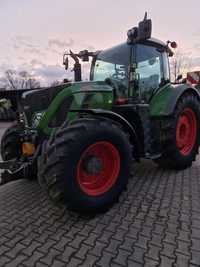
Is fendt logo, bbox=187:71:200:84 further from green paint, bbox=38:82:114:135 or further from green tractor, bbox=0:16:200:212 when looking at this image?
green paint, bbox=38:82:114:135

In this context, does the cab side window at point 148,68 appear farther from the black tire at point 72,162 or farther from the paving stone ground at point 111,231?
the paving stone ground at point 111,231

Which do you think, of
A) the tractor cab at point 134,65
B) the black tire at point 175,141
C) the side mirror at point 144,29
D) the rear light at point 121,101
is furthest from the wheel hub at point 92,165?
the side mirror at point 144,29

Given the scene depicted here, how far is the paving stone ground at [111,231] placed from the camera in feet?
7.98

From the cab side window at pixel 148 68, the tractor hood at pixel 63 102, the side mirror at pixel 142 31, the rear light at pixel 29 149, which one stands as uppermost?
the side mirror at pixel 142 31

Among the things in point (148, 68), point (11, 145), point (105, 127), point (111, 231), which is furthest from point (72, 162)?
point (148, 68)

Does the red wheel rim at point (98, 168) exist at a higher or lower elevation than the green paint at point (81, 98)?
lower

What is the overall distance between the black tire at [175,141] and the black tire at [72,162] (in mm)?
1497

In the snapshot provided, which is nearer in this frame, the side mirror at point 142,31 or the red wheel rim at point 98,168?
the red wheel rim at point 98,168

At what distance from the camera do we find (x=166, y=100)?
15.1 feet

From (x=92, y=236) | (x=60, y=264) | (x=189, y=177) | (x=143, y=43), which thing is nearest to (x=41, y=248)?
(x=60, y=264)

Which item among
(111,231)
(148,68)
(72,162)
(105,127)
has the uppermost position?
(148,68)

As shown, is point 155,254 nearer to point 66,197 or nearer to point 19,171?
point 66,197

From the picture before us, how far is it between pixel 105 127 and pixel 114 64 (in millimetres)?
1652

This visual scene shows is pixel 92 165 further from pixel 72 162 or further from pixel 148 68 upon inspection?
pixel 148 68
